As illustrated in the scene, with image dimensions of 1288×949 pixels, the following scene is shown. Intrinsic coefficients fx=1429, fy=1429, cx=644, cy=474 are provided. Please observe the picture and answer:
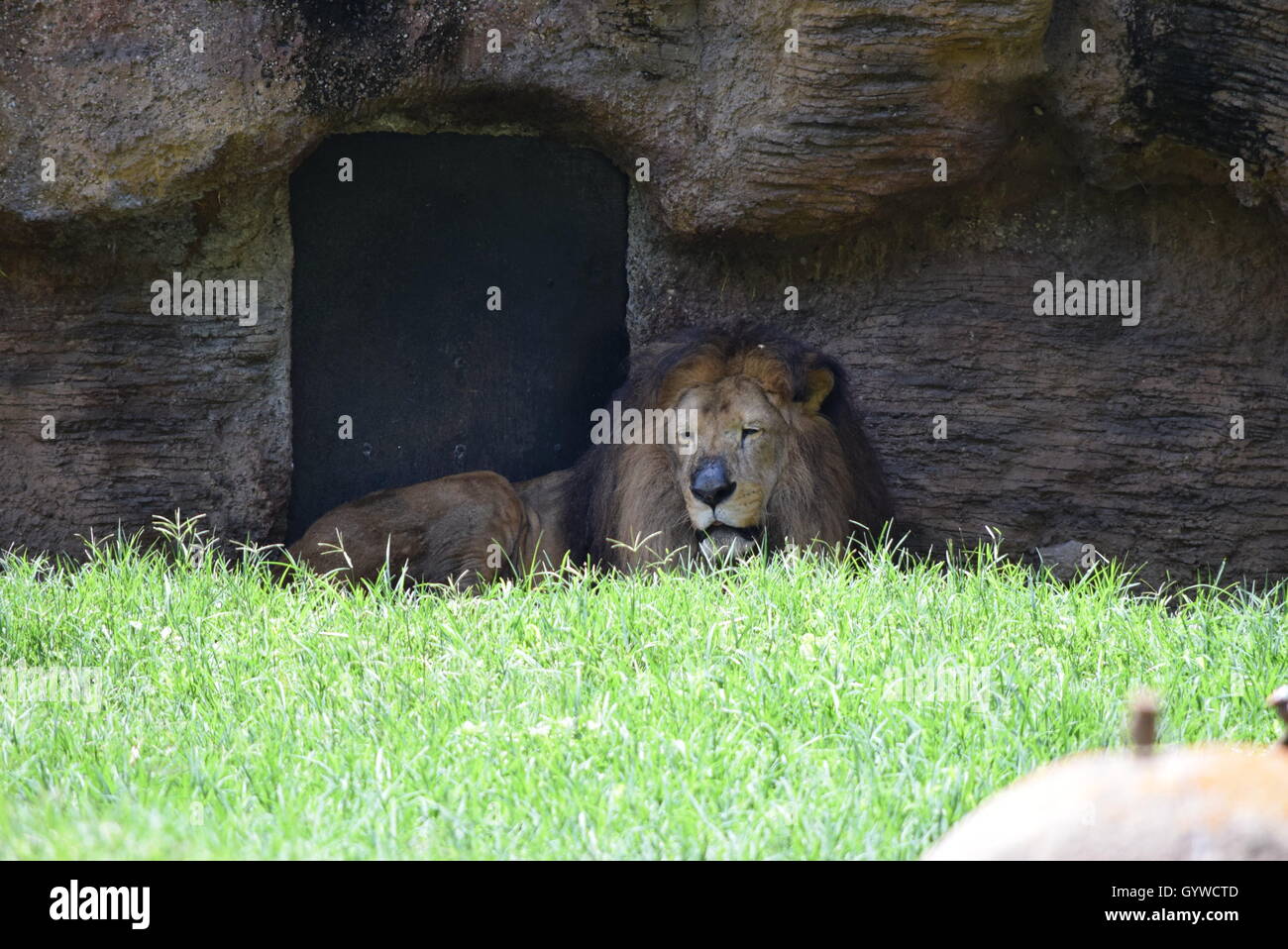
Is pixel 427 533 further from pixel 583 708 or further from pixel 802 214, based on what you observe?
pixel 583 708

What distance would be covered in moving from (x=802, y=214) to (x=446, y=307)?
5.81ft

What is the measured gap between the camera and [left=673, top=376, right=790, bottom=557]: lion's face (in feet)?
18.8

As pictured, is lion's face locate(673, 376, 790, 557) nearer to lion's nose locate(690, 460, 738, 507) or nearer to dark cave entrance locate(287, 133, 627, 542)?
lion's nose locate(690, 460, 738, 507)

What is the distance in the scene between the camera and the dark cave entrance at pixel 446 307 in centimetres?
674

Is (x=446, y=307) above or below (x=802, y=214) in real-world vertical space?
below

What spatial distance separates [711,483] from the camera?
5.66 metres

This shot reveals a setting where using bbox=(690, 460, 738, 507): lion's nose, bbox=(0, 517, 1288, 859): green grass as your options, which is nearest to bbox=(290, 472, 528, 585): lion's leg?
bbox=(690, 460, 738, 507): lion's nose

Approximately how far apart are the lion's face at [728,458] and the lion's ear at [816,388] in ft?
0.65

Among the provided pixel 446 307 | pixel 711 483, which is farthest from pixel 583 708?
pixel 446 307

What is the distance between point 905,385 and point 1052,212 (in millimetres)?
1064

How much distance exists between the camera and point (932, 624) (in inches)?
163

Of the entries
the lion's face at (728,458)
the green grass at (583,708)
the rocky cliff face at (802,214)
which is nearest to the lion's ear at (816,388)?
the lion's face at (728,458)
